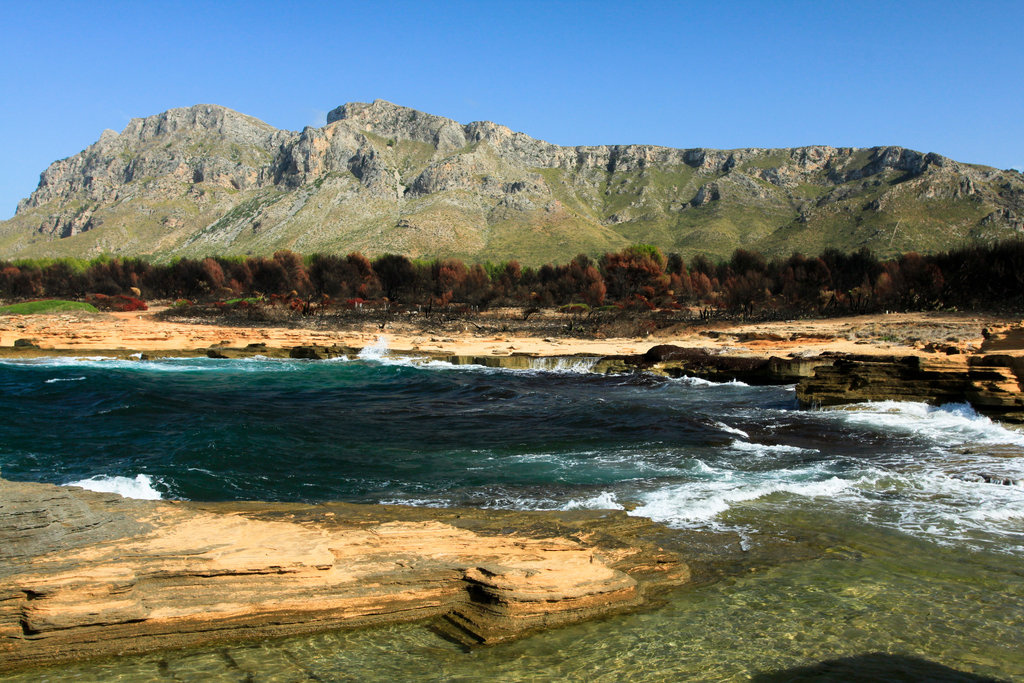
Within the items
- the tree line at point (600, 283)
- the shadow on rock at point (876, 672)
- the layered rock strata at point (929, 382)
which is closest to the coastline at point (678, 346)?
the layered rock strata at point (929, 382)

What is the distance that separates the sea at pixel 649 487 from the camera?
14.6ft

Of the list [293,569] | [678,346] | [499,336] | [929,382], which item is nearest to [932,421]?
[929,382]

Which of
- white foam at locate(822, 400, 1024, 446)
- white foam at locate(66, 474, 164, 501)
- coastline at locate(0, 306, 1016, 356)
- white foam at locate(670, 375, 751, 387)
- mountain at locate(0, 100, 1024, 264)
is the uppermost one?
mountain at locate(0, 100, 1024, 264)

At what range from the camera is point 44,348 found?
91.4 feet

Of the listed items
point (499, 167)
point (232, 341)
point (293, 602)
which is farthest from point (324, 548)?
point (499, 167)

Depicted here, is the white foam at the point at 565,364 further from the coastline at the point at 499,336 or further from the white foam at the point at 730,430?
the white foam at the point at 730,430

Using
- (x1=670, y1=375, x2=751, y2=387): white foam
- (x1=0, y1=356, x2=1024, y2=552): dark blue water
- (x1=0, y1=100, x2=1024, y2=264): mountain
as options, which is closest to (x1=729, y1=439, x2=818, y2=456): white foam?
(x1=0, y1=356, x2=1024, y2=552): dark blue water

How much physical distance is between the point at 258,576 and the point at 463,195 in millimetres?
116324

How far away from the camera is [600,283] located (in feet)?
148

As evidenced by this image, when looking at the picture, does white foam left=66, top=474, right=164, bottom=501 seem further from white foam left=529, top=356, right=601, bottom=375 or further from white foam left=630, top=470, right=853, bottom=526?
white foam left=529, top=356, right=601, bottom=375

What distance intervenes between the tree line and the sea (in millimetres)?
19955

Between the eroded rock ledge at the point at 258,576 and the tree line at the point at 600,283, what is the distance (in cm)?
3257

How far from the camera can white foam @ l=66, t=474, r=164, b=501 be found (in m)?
8.11

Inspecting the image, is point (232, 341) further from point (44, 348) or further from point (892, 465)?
point (892, 465)
